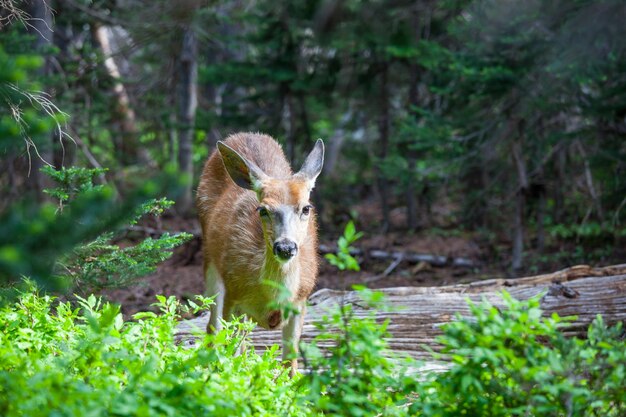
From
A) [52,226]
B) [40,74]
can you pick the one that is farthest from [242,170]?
[40,74]

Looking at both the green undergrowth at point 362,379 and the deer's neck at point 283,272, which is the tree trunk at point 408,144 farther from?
the green undergrowth at point 362,379

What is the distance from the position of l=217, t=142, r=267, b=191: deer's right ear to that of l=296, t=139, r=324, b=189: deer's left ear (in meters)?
0.35

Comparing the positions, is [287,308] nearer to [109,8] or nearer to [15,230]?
[15,230]

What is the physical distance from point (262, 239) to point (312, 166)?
77 centimetres

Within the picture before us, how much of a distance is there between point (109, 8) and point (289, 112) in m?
3.67

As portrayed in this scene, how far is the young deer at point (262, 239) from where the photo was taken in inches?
247

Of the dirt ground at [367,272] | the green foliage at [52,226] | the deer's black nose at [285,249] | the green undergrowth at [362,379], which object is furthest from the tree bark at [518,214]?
the green foliage at [52,226]

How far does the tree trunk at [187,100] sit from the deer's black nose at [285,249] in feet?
28.1

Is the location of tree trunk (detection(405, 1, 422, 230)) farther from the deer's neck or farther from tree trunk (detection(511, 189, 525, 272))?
the deer's neck

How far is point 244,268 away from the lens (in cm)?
677

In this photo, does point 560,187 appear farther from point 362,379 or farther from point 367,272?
point 362,379

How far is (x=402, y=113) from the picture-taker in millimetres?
15273

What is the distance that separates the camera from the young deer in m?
6.28

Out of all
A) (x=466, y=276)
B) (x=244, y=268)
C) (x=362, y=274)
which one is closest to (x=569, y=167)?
(x=466, y=276)
